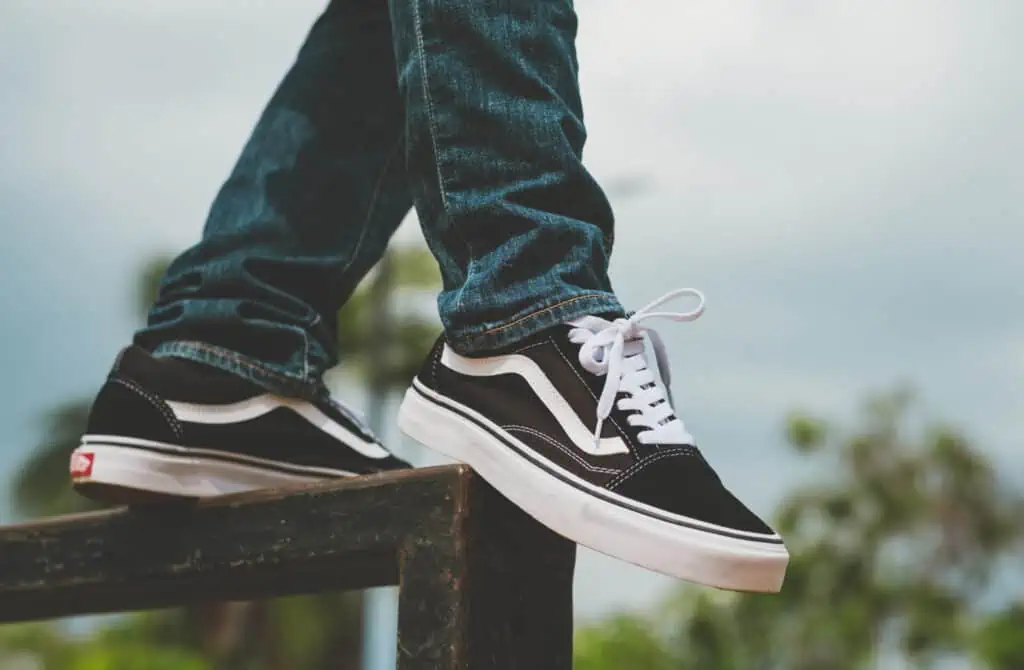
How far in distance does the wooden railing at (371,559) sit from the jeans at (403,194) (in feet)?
0.69

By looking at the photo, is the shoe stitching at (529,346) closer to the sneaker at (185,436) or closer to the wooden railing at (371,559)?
the wooden railing at (371,559)

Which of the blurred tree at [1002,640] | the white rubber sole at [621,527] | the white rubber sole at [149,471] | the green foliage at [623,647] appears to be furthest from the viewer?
the green foliage at [623,647]

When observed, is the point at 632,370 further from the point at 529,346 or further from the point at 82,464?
the point at 82,464

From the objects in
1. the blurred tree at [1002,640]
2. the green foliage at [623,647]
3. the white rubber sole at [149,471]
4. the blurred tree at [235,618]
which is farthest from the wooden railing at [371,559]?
the green foliage at [623,647]

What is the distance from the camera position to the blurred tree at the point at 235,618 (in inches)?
678

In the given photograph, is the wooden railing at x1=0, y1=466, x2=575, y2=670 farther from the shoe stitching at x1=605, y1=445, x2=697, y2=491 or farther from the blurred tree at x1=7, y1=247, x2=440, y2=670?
the blurred tree at x1=7, y1=247, x2=440, y2=670

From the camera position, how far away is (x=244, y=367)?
5.36ft

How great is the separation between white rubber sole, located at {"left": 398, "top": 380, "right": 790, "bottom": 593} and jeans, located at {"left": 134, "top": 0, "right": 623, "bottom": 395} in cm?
15

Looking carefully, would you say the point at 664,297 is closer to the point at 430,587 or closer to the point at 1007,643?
the point at 430,587

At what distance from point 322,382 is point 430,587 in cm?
50

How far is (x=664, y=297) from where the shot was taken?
1.44 metres

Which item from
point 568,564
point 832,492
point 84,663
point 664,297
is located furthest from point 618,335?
point 832,492

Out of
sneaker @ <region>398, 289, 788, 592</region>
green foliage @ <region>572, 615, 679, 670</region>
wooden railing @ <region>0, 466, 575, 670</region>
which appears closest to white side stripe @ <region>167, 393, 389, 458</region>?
wooden railing @ <region>0, 466, 575, 670</region>

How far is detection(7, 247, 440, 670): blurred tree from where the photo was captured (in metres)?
17.2
